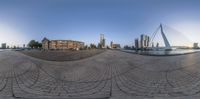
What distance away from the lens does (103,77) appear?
2125 mm

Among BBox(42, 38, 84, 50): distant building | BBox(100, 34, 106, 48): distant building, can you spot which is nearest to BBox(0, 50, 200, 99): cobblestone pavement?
BBox(42, 38, 84, 50): distant building

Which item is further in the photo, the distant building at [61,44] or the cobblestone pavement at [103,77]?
the distant building at [61,44]

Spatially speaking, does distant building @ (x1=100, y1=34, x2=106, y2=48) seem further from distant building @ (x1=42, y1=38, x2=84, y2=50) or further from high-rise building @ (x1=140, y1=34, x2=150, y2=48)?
high-rise building @ (x1=140, y1=34, x2=150, y2=48)

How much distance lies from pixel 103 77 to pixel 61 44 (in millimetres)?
667

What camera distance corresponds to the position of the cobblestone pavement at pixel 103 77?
180 centimetres

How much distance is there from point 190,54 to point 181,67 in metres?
0.38

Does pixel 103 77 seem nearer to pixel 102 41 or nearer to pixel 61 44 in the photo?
pixel 102 41

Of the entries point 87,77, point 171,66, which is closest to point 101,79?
point 87,77

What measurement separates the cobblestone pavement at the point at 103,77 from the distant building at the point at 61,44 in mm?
271

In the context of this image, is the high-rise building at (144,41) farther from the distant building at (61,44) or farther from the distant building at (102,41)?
the distant building at (61,44)

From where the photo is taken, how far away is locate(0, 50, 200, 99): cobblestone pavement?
180cm

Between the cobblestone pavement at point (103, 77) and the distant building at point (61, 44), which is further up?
the distant building at point (61, 44)

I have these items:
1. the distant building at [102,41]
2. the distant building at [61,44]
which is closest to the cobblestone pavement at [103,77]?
the distant building at [61,44]

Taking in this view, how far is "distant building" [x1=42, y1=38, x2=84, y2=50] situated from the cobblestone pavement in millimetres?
271
